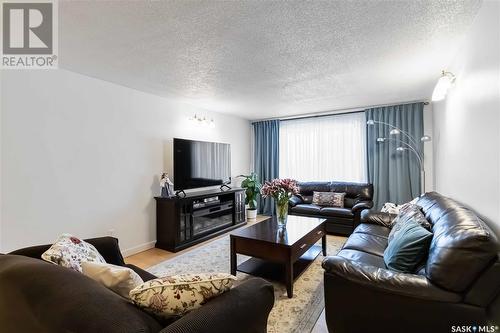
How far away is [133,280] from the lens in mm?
1146

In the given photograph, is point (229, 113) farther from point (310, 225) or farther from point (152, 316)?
point (152, 316)

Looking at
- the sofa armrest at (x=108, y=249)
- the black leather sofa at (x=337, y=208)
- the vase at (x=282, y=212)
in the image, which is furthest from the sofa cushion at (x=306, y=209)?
the sofa armrest at (x=108, y=249)

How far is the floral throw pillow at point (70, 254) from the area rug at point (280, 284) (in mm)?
927

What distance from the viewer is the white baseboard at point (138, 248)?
11.1 ft

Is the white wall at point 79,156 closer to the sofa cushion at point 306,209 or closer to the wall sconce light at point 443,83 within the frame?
the sofa cushion at point 306,209

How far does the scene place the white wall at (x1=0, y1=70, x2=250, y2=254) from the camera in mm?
2445

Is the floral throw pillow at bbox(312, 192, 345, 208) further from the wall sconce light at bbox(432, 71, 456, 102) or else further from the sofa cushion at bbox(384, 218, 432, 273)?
the sofa cushion at bbox(384, 218, 432, 273)

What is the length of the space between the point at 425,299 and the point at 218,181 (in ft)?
12.3

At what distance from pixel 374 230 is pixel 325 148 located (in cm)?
270

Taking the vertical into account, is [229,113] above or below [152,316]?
above

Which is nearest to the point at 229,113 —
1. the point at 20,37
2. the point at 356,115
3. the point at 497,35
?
the point at 356,115

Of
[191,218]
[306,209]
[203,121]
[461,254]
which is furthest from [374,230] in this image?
[203,121]

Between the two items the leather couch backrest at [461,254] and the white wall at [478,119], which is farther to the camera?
the white wall at [478,119]

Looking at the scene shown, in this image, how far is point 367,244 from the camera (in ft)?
7.80
